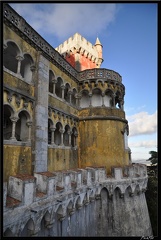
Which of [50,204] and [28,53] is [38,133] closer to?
[50,204]

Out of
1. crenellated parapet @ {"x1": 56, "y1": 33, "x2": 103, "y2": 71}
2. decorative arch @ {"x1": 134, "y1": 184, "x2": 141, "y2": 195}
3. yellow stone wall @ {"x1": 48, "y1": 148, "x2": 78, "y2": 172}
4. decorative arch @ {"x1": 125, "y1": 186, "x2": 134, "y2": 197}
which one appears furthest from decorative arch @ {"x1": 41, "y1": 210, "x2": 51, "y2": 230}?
crenellated parapet @ {"x1": 56, "y1": 33, "x2": 103, "y2": 71}

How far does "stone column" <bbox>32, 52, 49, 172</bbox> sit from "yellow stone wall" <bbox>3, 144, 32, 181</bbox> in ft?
1.17

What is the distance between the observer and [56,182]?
26.5 ft

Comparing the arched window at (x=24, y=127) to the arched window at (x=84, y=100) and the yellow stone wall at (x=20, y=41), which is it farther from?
the arched window at (x=84, y=100)

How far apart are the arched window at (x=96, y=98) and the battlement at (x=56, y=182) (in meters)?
5.69

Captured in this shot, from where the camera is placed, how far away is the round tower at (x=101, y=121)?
13156 mm

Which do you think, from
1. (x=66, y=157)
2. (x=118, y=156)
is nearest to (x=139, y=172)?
(x=118, y=156)

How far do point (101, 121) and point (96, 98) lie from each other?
2.37 meters

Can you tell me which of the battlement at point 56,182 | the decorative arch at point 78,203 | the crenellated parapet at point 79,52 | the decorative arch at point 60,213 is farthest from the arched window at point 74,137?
the crenellated parapet at point 79,52

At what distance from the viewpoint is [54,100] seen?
1118cm

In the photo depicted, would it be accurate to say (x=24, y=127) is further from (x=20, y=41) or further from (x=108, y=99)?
(x=108, y=99)

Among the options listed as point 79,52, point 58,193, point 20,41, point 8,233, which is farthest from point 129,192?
point 79,52

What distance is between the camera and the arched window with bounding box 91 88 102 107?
48.9 feet

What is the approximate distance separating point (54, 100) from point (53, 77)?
1.59m
